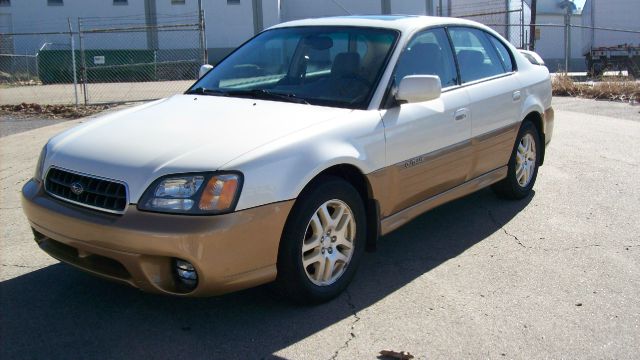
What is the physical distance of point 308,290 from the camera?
148 inches

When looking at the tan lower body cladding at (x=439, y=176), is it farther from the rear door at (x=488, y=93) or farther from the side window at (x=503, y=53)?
the side window at (x=503, y=53)

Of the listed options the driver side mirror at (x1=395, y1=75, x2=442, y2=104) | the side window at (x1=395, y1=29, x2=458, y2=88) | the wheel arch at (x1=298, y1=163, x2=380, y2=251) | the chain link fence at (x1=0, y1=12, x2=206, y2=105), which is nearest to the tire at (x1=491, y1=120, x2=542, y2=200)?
the side window at (x1=395, y1=29, x2=458, y2=88)

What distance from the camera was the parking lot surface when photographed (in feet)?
11.2

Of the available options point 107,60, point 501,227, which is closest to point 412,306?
point 501,227

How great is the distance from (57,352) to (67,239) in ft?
1.95

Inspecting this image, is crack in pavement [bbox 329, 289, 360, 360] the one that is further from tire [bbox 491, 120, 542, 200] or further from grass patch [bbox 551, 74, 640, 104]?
grass patch [bbox 551, 74, 640, 104]

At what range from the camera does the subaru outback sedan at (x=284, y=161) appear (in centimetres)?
332

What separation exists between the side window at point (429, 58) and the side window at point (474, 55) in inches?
5.3

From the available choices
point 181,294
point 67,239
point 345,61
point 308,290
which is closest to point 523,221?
point 345,61

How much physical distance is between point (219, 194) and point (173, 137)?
0.59 metres

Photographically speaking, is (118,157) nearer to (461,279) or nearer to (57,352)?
(57,352)

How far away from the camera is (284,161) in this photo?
11.5ft

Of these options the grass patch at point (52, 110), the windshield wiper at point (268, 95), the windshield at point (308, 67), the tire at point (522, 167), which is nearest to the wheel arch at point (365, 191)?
the windshield at point (308, 67)

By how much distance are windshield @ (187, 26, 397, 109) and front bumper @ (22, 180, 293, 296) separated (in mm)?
1171
